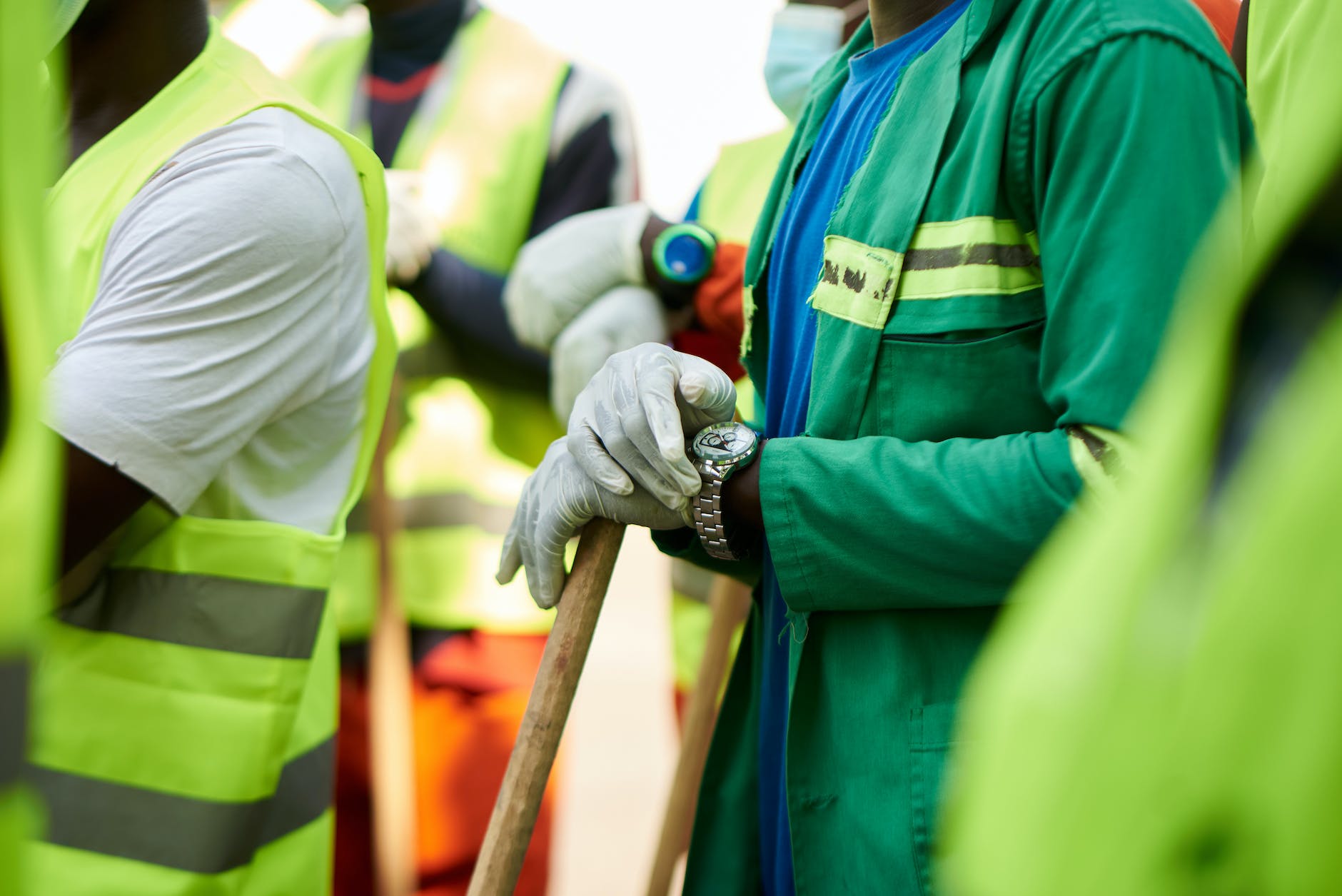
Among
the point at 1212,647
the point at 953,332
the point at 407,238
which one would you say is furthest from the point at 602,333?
the point at 1212,647

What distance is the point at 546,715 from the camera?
3.84 ft

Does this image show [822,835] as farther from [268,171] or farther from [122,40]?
[122,40]

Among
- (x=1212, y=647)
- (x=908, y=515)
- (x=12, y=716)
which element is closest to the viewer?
(x=1212, y=647)

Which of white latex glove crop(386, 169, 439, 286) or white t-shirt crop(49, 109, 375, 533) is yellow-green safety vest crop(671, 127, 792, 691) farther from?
white t-shirt crop(49, 109, 375, 533)

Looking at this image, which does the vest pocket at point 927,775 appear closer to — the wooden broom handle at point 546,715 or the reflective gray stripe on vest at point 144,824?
the wooden broom handle at point 546,715

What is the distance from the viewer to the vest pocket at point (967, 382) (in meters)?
1.02

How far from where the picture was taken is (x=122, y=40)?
1431mm

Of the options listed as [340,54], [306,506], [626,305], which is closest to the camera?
[306,506]

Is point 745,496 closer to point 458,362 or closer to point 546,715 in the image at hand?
point 546,715

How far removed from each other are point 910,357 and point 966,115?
0.73 ft

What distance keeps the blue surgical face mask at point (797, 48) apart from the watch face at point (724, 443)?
4.52ft

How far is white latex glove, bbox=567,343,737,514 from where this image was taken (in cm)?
111

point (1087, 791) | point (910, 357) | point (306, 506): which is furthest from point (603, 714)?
point (1087, 791)

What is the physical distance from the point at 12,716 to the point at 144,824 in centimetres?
88
